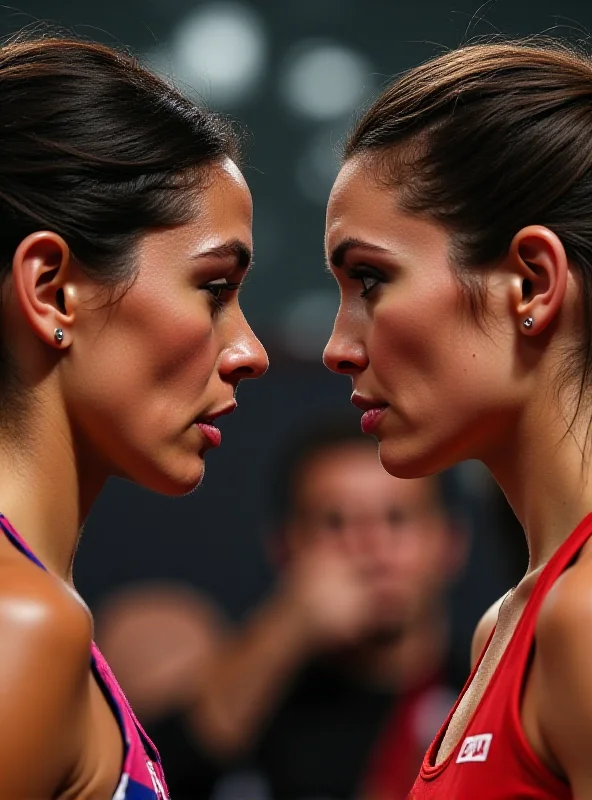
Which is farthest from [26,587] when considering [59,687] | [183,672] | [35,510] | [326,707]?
[183,672]

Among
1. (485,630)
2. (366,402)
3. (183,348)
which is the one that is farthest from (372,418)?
(485,630)

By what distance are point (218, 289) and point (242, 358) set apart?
0.09 m

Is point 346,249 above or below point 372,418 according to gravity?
above

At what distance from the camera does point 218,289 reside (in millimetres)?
1411

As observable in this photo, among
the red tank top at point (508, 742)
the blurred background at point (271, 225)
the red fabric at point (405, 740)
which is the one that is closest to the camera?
the red tank top at point (508, 742)

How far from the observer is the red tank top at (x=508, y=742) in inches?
44.3

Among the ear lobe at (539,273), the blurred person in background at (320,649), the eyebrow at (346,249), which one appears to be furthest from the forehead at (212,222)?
the blurred person in background at (320,649)

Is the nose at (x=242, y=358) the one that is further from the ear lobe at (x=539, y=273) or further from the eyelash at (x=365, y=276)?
the ear lobe at (x=539, y=273)

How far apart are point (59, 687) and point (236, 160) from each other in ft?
2.30

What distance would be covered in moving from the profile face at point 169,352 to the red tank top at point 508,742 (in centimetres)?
42

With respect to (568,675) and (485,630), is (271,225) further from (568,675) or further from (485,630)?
(568,675)

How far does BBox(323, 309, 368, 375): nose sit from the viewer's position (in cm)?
142

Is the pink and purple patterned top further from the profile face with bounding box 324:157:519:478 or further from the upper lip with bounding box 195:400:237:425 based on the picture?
the profile face with bounding box 324:157:519:478

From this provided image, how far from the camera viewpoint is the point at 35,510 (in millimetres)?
1277
